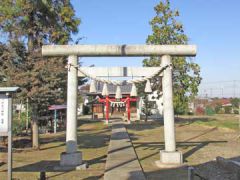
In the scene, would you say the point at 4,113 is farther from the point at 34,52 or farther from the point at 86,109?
the point at 86,109

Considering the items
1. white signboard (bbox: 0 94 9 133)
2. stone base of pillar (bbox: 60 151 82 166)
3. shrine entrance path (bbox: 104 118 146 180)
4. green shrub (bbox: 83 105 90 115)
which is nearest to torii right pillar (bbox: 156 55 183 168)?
shrine entrance path (bbox: 104 118 146 180)

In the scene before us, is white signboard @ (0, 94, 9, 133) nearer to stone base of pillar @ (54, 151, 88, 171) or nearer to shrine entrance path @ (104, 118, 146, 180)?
shrine entrance path @ (104, 118, 146, 180)

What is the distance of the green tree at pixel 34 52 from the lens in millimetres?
15734

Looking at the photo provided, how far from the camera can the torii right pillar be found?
11.9 metres

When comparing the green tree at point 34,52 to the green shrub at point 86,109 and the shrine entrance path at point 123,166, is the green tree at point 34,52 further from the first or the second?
the green shrub at point 86,109

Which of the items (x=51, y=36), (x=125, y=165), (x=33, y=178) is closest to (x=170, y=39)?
(x=51, y=36)

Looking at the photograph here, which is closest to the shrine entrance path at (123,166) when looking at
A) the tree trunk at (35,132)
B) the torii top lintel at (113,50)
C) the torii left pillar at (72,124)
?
the torii left pillar at (72,124)

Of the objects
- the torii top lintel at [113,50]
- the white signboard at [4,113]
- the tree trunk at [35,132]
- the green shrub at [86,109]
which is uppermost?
the torii top lintel at [113,50]

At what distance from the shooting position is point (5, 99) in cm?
845

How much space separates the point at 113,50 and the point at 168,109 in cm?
277

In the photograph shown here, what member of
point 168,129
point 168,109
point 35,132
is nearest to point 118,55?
point 168,109

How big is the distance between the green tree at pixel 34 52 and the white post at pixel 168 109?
566cm

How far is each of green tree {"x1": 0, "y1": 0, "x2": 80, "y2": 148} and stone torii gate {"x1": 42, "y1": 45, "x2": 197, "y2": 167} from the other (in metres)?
3.83

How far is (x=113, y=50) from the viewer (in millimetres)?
11984
